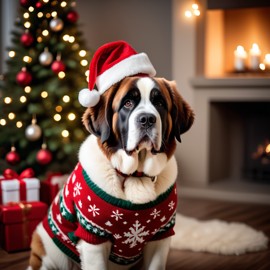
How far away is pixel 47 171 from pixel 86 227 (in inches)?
79.1

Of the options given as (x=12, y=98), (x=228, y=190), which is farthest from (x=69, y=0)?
(x=228, y=190)

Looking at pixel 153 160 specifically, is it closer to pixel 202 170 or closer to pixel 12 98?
pixel 12 98

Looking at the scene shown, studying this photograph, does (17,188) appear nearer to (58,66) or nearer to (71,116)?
(71,116)

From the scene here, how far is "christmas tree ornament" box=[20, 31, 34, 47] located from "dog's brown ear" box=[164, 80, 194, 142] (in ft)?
6.96

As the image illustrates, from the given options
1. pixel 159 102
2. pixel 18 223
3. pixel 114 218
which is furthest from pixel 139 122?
pixel 18 223

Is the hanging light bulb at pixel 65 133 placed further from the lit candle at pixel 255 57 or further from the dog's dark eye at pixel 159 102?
the dog's dark eye at pixel 159 102

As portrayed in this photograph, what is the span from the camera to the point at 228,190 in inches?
164

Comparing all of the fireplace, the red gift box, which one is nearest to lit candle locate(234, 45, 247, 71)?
the fireplace

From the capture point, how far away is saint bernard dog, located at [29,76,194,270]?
5.52ft

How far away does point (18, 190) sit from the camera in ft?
9.48

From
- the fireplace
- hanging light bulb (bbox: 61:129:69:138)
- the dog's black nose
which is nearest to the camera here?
the dog's black nose

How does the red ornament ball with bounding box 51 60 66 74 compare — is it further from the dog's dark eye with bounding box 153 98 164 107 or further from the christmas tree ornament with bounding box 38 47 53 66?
the dog's dark eye with bounding box 153 98 164 107

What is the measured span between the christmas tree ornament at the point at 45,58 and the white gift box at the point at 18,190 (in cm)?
104

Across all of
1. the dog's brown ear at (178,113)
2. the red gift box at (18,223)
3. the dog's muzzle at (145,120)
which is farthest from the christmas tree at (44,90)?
the dog's muzzle at (145,120)
